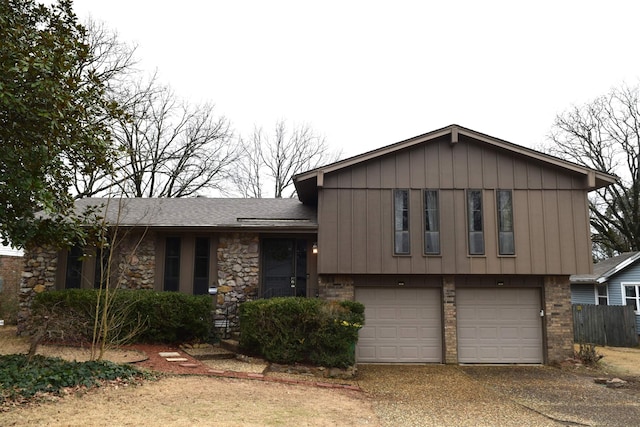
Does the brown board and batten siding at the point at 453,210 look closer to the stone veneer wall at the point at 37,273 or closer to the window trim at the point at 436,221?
the window trim at the point at 436,221

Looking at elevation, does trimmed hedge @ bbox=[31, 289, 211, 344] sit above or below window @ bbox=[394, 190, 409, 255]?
below

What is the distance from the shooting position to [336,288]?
1140 cm

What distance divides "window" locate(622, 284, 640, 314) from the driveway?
32.3 feet

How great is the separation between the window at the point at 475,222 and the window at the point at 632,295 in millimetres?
10777

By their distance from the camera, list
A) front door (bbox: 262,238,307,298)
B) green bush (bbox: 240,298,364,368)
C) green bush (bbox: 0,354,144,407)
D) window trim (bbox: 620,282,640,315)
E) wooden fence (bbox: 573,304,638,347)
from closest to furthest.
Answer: green bush (bbox: 0,354,144,407) < green bush (bbox: 240,298,364,368) < front door (bbox: 262,238,307,298) < wooden fence (bbox: 573,304,638,347) < window trim (bbox: 620,282,640,315)

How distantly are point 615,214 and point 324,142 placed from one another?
17.3 meters

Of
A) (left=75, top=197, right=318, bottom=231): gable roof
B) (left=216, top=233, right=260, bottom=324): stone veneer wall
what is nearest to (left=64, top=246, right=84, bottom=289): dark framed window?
(left=75, top=197, right=318, bottom=231): gable roof

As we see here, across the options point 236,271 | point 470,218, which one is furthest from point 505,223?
point 236,271

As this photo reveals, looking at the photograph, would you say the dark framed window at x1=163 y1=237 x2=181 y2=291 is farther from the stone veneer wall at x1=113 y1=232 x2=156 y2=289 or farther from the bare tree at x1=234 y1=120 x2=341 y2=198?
the bare tree at x1=234 y1=120 x2=341 y2=198

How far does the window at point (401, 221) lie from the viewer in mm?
11312

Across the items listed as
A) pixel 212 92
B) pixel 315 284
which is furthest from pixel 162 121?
pixel 315 284

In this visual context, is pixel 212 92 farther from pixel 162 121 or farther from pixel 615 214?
pixel 615 214

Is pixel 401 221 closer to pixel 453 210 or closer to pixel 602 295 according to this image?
pixel 453 210

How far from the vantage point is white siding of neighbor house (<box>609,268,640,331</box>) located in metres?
18.0
